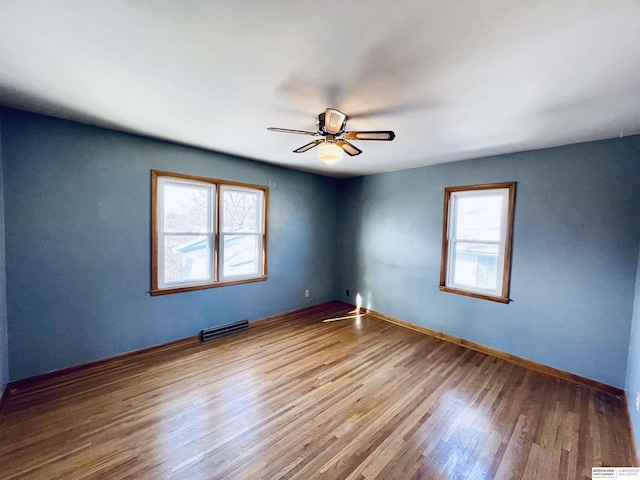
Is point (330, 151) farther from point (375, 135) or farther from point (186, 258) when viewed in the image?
point (186, 258)

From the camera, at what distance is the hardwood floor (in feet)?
5.29

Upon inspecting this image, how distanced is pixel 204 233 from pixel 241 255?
0.66 metres

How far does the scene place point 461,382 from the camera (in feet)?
8.45

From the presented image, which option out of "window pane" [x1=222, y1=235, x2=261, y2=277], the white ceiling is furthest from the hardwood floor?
the white ceiling

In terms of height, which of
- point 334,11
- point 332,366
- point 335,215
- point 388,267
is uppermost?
point 334,11

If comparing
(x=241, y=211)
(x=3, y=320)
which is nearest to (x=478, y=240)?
(x=241, y=211)

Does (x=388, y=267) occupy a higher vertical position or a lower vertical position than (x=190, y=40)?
lower

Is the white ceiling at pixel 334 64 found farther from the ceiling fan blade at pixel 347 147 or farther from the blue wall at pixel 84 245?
the blue wall at pixel 84 245

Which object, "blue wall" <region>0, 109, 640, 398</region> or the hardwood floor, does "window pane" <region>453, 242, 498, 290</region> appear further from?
the hardwood floor

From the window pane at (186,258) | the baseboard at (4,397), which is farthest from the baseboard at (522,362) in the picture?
the baseboard at (4,397)

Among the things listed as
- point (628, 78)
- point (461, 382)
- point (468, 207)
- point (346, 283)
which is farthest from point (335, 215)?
point (628, 78)

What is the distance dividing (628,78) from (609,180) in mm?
1453

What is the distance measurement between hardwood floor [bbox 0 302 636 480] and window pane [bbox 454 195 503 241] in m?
1.58

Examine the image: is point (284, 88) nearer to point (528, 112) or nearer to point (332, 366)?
point (528, 112)
